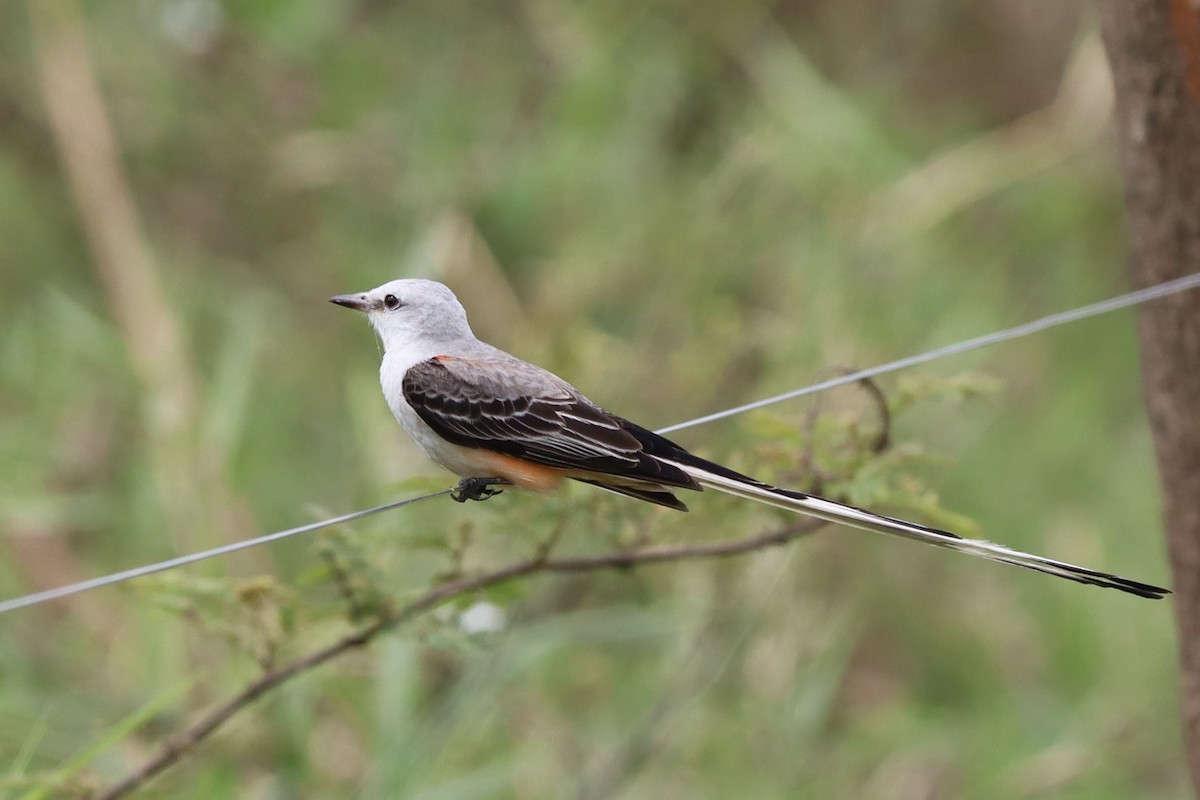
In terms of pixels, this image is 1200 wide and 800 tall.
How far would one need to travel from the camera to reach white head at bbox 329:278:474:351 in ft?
10.1

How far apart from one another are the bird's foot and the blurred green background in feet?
0.27

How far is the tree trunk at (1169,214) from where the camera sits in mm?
3111

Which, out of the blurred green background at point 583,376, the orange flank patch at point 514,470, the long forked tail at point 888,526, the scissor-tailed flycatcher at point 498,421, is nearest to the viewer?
the long forked tail at point 888,526

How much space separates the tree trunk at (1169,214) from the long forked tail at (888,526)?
0.86 m

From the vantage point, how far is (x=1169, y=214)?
3.17m

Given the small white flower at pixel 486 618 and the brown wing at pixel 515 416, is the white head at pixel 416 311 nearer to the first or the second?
the brown wing at pixel 515 416

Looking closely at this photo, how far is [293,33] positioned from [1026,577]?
166 inches

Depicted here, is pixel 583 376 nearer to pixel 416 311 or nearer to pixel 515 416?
pixel 416 311

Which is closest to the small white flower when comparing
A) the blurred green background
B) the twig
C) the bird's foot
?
the blurred green background

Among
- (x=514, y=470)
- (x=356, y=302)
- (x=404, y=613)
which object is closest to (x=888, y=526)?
(x=514, y=470)

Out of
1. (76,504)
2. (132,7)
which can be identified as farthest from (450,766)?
(132,7)

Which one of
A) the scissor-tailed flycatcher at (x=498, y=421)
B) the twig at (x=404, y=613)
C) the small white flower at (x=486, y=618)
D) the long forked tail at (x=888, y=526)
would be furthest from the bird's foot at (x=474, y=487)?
the small white flower at (x=486, y=618)

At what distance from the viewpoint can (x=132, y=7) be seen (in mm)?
7754

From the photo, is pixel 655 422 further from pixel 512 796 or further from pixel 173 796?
pixel 173 796
